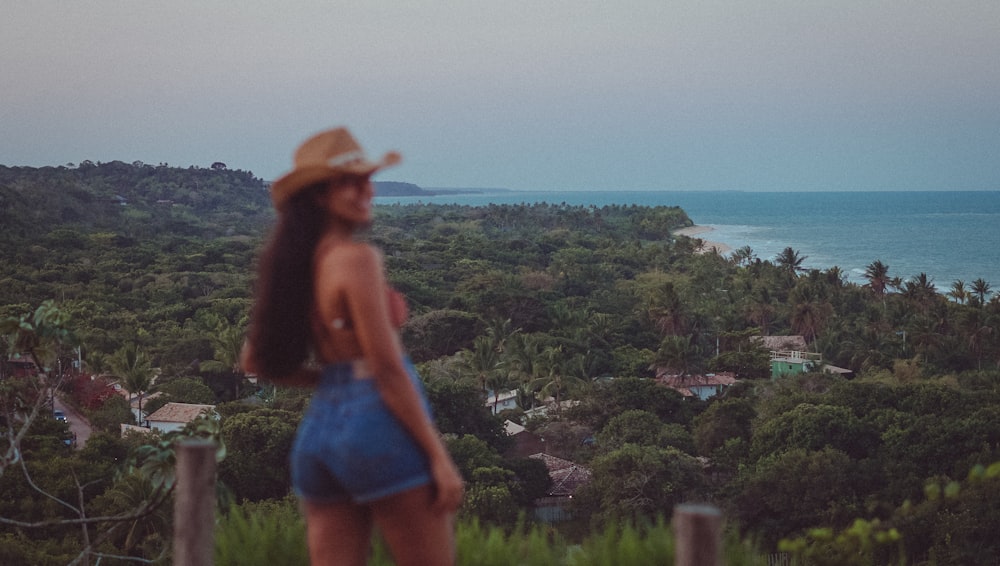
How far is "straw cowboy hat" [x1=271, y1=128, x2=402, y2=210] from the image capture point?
2.05m

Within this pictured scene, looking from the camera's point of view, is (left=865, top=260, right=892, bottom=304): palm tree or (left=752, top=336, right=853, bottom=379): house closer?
(left=752, top=336, right=853, bottom=379): house

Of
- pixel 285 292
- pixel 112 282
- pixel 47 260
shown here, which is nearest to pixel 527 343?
pixel 112 282

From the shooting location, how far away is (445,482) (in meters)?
1.94

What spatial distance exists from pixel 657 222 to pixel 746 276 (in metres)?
40.2

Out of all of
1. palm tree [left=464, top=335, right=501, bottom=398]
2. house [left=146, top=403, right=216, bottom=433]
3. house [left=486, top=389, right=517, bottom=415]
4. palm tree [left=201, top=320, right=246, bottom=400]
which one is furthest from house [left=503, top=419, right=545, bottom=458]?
palm tree [left=201, top=320, right=246, bottom=400]

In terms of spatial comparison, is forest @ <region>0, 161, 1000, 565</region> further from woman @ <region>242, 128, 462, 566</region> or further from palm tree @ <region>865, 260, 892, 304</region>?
woman @ <region>242, 128, 462, 566</region>

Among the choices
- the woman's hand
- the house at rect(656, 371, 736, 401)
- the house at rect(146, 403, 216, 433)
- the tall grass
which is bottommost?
the house at rect(656, 371, 736, 401)

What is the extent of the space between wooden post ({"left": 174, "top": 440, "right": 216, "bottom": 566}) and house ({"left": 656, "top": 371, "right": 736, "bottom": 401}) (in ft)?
95.4

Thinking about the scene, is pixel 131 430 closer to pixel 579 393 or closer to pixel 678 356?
pixel 579 393

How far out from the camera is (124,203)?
101 metres

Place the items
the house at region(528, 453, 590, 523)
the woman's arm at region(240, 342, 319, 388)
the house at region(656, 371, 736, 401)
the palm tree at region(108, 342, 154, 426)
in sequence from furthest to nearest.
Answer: the house at region(656, 371, 736, 401) < the palm tree at region(108, 342, 154, 426) < the house at region(528, 453, 590, 523) < the woman's arm at region(240, 342, 319, 388)

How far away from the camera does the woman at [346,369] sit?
1931 millimetres

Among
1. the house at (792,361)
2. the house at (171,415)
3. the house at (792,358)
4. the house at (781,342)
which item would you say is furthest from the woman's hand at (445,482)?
the house at (781,342)

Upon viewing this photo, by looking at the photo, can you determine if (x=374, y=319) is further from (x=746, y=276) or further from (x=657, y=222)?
(x=657, y=222)
